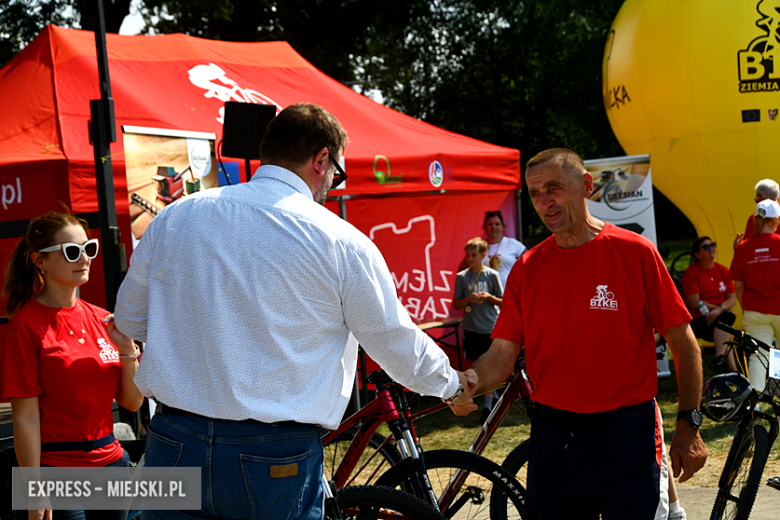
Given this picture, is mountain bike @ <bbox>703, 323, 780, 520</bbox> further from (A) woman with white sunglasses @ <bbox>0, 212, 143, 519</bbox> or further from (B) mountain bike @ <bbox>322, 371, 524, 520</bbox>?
(A) woman with white sunglasses @ <bbox>0, 212, 143, 519</bbox>

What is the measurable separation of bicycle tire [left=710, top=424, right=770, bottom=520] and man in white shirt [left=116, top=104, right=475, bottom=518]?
2220mm

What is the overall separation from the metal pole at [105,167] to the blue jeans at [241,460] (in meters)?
3.50

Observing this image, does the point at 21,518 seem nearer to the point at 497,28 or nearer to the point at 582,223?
the point at 582,223

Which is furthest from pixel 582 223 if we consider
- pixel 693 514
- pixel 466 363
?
pixel 466 363

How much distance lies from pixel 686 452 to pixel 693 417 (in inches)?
4.8

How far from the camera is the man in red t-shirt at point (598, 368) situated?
2.61m

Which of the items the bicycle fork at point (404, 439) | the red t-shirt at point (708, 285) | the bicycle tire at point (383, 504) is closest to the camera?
the bicycle tire at point (383, 504)

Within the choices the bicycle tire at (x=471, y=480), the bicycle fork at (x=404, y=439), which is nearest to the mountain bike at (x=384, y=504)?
the bicycle fork at (x=404, y=439)

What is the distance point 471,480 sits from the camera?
3768 millimetres

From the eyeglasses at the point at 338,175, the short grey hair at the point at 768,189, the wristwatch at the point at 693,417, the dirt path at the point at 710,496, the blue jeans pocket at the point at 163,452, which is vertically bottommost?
the dirt path at the point at 710,496

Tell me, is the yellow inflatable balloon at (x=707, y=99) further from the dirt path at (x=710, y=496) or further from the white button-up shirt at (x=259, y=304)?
the white button-up shirt at (x=259, y=304)

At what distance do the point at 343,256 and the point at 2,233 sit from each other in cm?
512

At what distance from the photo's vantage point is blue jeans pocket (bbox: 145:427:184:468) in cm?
207

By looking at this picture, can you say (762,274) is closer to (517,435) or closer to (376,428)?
(517,435)
